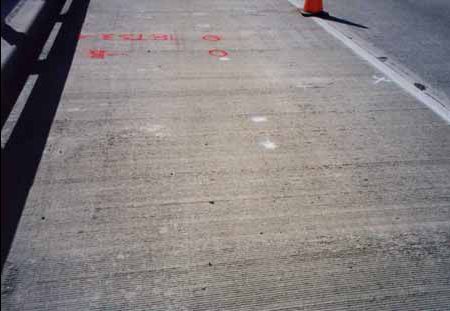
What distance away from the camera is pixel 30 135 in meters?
4.42

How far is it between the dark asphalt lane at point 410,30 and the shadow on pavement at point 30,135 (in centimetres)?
567

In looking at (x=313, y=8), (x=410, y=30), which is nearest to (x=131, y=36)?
(x=313, y=8)

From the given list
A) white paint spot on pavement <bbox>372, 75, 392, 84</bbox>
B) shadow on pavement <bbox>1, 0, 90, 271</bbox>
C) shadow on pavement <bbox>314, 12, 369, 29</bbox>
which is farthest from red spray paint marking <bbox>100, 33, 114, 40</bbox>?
shadow on pavement <bbox>314, 12, 369, 29</bbox>

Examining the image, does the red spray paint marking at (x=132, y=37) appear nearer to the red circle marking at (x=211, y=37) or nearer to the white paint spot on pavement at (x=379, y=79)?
the red circle marking at (x=211, y=37)

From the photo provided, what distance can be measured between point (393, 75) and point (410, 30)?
3307 mm

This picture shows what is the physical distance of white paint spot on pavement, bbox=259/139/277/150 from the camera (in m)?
4.56

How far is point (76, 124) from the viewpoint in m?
4.74

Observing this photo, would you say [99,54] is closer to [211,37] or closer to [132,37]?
[132,37]

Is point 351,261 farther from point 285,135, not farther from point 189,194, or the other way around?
point 285,135

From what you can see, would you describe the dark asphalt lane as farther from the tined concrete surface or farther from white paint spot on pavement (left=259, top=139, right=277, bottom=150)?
white paint spot on pavement (left=259, top=139, right=277, bottom=150)

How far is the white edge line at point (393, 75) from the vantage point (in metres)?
5.60

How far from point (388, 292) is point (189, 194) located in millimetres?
1868

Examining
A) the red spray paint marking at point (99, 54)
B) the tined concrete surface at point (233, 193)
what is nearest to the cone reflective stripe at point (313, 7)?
the tined concrete surface at point (233, 193)

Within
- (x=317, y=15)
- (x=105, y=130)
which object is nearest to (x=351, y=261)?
(x=105, y=130)
